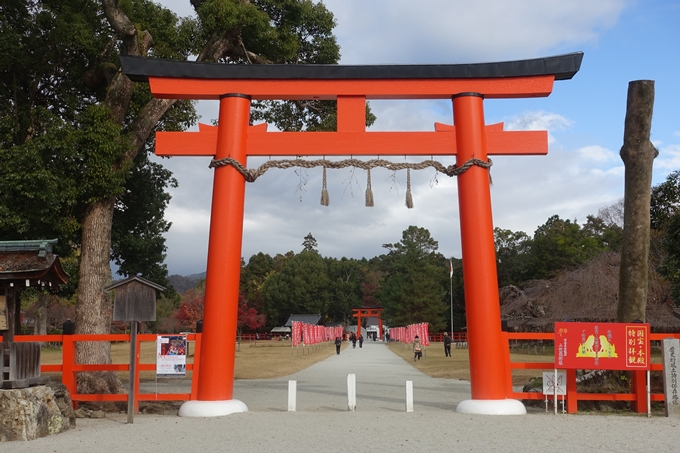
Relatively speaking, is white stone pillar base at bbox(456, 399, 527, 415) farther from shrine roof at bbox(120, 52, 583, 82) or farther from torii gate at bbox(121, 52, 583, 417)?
shrine roof at bbox(120, 52, 583, 82)

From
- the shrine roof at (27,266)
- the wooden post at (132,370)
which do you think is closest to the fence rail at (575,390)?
the wooden post at (132,370)

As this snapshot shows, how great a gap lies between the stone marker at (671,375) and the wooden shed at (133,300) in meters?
7.61

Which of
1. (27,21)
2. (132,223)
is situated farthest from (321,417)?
(27,21)

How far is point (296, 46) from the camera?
623 inches

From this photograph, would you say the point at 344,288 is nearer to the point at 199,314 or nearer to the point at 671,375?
the point at 199,314

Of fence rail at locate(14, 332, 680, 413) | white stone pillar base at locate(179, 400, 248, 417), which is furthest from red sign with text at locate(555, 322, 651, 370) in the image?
white stone pillar base at locate(179, 400, 248, 417)

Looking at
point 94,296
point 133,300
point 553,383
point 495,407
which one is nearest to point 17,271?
point 133,300

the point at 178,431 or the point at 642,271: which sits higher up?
the point at 642,271

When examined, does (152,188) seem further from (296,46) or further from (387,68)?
(387,68)

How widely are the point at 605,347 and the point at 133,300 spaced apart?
7.10 meters

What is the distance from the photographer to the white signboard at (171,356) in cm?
985

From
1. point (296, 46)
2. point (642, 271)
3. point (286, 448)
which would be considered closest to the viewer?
point (286, 448)

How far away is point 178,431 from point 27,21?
10.9 metres

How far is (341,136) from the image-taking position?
410 inches
